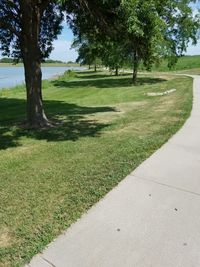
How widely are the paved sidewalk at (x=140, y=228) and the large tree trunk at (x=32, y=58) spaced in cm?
518

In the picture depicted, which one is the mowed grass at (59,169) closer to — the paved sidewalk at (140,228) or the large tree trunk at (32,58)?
the paved sidewalk at (140,228)

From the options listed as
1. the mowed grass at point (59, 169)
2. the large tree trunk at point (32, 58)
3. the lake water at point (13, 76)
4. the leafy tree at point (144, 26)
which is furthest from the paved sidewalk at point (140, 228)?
the lake water at point (13, 76)

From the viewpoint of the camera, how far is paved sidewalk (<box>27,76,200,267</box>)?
318cm

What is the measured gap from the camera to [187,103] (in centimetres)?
1276

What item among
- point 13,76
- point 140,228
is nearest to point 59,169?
point 140,228

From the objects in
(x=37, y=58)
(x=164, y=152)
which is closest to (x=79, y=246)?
(x=164, y=152)

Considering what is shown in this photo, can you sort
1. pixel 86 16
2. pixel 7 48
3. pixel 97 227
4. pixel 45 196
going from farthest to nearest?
pixel 7 48
pixel 86 16
pixel 45 196
pixel 97 227

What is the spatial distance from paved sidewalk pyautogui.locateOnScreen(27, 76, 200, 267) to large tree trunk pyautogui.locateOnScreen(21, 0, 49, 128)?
5181 mm

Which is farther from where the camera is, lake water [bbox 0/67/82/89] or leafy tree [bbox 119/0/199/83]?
lake water [bbox 0/67/82/89]

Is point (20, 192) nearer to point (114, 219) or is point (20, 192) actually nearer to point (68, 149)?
point (114, 219)

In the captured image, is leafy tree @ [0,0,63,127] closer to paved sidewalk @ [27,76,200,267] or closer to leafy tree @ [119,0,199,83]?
leafy tree @ [119,0,199,83]

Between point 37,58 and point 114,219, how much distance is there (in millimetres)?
6732

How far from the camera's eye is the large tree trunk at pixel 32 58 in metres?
9.20

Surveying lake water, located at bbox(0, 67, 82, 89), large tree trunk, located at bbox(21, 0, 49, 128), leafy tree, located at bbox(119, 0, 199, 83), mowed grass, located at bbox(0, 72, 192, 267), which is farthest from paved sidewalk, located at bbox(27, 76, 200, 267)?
lake water, located at bbox(0, 67, 82, 89)
